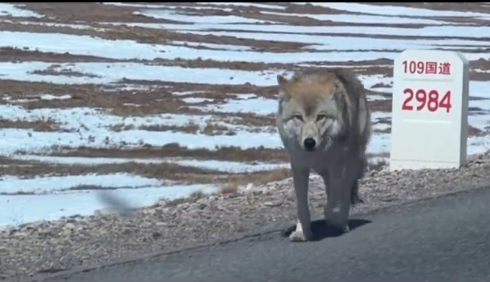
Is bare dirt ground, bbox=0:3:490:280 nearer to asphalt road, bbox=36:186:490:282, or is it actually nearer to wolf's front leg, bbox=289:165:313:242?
asphalt road, bbox=36:186:490:282

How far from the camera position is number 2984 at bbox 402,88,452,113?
1350 cm

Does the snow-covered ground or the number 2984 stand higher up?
the number 2984

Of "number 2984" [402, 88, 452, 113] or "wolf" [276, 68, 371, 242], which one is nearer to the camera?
"wolf" [276, 68, 371, 242]

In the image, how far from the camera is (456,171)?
43.2ft

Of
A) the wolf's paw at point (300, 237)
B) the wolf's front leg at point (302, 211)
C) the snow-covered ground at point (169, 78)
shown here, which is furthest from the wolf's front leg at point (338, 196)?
the snow-covered ground at point (169, 78)

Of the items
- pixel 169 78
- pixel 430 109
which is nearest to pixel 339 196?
pixel 430 109

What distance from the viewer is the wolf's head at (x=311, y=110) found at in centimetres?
909

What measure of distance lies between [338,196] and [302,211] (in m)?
0.43

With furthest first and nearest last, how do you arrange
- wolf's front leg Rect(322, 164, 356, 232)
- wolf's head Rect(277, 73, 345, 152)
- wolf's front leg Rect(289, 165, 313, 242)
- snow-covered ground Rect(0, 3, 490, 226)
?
snow-covered ground Rect(0, 3, 490, 226)
wolf's front leg Rect(322, 164, 356, 232)
wolf's front leg Rect(289, 165, 313, 242)
wolf's head Rect(277, 73, 345, 152)

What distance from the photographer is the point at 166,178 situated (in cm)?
1650

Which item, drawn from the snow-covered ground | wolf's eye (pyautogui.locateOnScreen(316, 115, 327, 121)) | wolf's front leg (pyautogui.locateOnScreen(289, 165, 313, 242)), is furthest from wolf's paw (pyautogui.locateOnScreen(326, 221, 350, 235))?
the snow-covered ground

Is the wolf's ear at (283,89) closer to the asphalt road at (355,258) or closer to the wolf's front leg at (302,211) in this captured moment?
the wolf's front leg at (302,211)

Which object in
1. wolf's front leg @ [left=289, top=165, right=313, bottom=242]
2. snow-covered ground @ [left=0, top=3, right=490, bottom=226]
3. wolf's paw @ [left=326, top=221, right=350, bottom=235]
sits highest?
wolf's front leg @ [left=289, top=165, right=313, bottom=242]

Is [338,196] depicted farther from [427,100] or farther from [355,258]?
[427,100]
